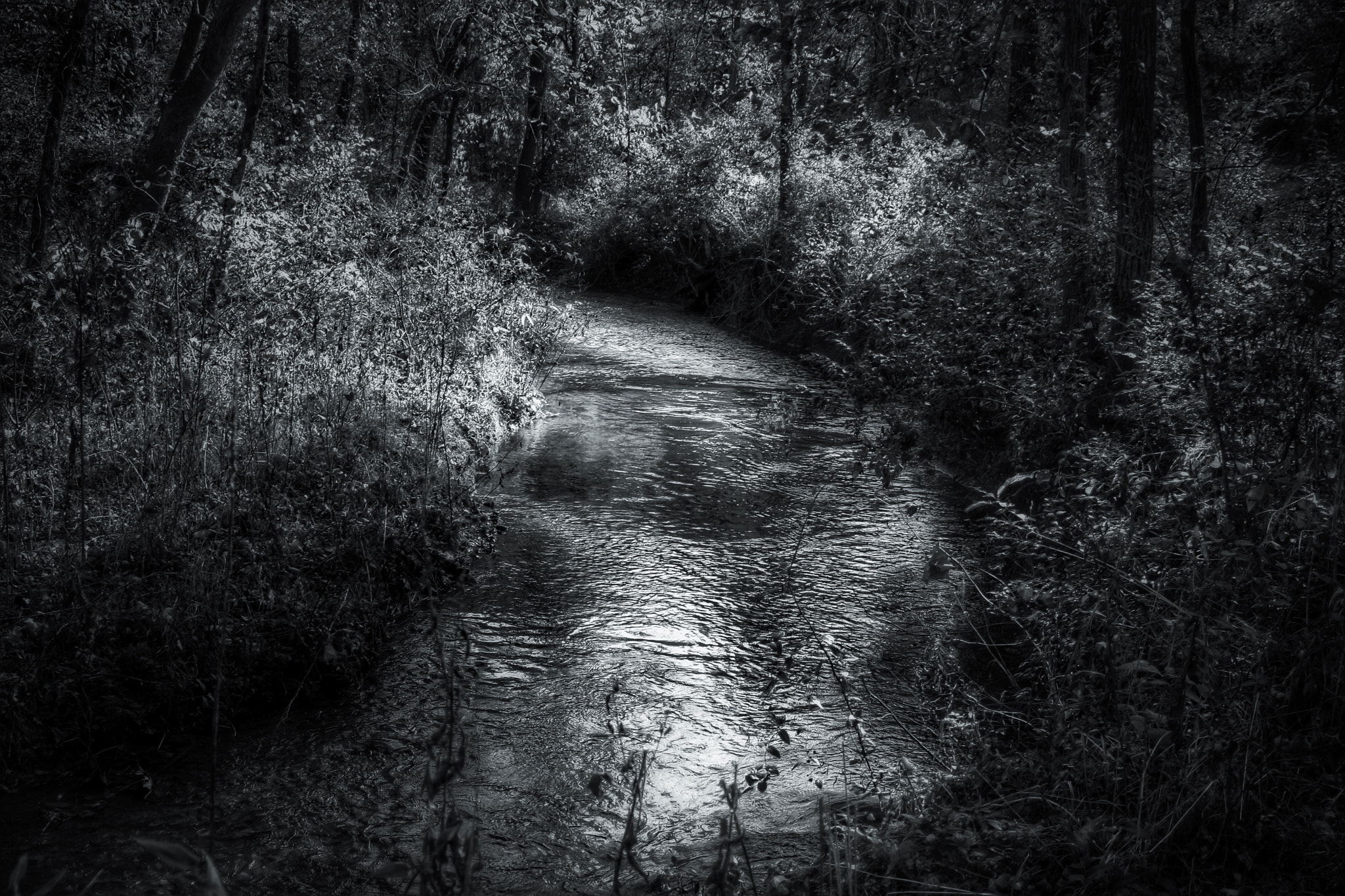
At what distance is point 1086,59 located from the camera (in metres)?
10.7

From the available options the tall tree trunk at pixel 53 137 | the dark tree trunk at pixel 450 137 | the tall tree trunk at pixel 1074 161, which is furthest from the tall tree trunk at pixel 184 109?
the dark tree trunk at pixel 450 137

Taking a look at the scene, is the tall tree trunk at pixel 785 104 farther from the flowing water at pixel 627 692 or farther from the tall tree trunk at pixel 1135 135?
the flowing water at pixel 627 692

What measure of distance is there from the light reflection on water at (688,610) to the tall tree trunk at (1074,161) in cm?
231

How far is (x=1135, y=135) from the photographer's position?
8391 millimetres

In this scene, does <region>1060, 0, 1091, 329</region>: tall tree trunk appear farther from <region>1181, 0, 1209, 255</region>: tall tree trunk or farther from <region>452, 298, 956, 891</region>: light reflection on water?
<region>452, 298, 956, 891</region>: light reflection on water

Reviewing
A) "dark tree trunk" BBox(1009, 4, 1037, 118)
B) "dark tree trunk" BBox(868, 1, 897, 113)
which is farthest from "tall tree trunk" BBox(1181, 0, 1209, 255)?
"dark tree trunk" BBox(868, 1, 897, 113)

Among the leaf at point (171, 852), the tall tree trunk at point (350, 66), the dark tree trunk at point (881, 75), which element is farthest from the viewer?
the tall tree trunk at point (350, 66)

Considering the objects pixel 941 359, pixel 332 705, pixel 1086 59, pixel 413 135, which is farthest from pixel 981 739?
pixel 413 135

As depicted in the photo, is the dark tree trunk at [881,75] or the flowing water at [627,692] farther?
the dark tree trunk at [881,75]

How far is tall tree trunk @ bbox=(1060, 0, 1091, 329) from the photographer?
9.07 metres

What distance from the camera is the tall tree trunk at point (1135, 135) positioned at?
829 cm

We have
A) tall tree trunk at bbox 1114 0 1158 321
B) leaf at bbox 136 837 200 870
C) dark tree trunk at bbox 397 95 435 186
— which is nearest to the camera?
leaf at bbox 136 837 200 870

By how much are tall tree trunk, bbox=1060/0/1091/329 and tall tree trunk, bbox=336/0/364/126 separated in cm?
1318

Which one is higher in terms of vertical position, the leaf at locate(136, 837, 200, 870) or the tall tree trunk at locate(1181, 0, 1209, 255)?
the tall tree trunk at locate(1181, 0, 1209, 255)
